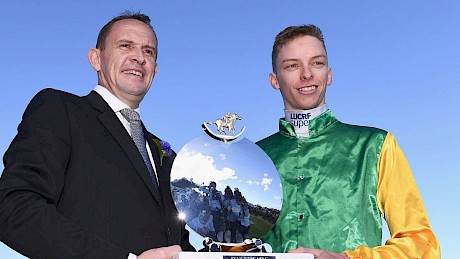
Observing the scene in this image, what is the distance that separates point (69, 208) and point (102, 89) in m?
1.16

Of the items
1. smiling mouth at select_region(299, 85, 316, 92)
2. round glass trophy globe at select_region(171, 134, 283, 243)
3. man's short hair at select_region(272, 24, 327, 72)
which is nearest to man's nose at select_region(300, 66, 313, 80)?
smiling mouth at select_region(299, 85, 316, 92)

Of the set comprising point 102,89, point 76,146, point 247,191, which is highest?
point 102,89

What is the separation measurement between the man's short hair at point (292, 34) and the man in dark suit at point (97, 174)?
3.03 feet

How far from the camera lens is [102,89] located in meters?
5.24

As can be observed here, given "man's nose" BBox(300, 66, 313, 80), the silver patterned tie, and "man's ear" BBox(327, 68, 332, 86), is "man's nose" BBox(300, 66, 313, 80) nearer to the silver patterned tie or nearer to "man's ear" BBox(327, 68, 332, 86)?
"man's ear" BBox(327, 68, 332, 86)

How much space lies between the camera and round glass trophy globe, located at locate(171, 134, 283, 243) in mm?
4277

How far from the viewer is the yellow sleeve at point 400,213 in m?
4.65

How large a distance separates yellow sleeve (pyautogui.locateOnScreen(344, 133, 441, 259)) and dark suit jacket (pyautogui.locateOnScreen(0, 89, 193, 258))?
1365mm

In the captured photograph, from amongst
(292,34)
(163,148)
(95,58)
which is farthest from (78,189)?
(292,34)

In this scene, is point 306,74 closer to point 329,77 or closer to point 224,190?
point 329,77

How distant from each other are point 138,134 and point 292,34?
54.0 inches

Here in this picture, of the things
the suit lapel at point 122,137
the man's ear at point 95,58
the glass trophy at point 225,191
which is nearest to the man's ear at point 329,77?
the glass trophy at point 225,191

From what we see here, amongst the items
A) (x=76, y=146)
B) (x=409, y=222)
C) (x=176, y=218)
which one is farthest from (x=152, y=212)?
(x=409, y=222)

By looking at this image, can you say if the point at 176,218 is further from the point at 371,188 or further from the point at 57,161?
the point at 371,188
